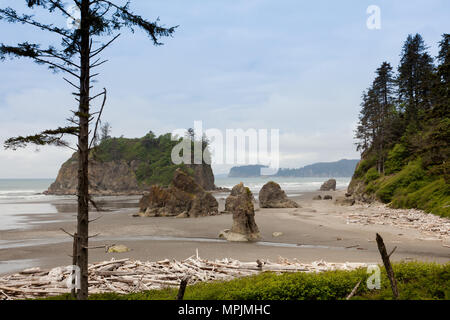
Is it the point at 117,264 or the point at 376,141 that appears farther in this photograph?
the point at 376,141

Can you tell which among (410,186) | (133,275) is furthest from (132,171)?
(133,275)

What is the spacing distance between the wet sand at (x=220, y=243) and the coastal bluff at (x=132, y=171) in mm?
82245

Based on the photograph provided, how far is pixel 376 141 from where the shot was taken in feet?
184

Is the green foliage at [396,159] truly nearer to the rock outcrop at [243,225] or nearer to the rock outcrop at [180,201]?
the rock outcrop at [180,201]

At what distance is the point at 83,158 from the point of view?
758 cm

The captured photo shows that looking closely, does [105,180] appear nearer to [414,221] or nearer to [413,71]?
[413,71]

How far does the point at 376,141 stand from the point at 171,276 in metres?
53.0

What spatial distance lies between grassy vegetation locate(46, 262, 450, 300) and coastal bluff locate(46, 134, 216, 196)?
102 meters

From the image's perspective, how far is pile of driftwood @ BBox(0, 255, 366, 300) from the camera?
9.88m

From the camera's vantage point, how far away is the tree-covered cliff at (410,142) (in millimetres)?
28050

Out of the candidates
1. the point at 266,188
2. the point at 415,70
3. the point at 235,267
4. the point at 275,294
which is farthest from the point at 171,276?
the point at 415,70

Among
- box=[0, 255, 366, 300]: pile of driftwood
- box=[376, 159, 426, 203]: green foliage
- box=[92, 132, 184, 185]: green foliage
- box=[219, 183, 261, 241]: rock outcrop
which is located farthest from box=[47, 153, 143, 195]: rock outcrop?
box=[0, 255, 366, 300]: pile of driftwood

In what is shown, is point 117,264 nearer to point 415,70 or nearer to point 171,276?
point 171,276
